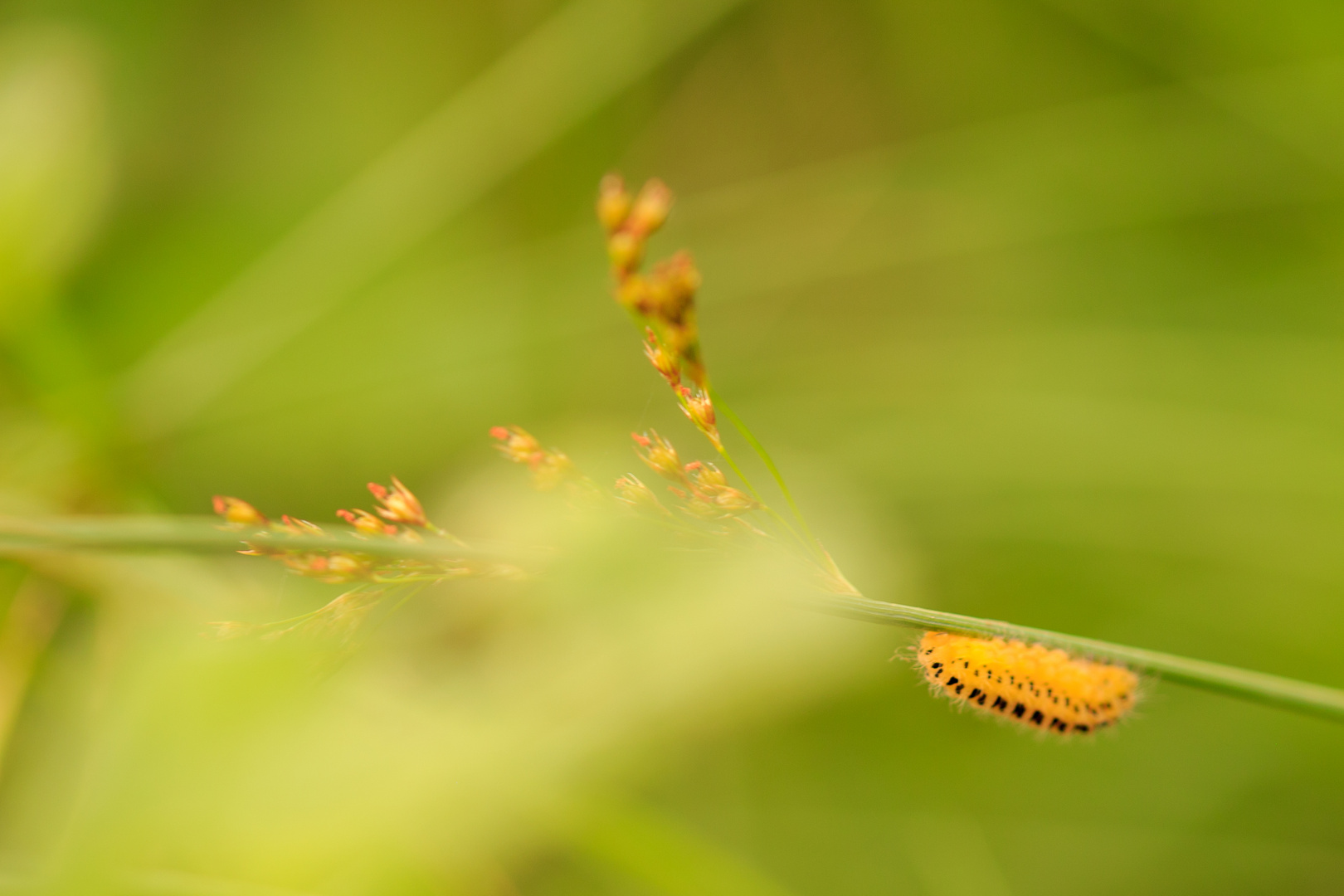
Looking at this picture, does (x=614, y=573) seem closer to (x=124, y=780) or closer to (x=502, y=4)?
(x=124, y=780)

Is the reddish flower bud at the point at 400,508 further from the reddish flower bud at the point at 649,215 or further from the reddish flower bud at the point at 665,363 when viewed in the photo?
the reddish flower bud at the point at 649,215

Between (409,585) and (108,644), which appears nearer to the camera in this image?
(409,585)

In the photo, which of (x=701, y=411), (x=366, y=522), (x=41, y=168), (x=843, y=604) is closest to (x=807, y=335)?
(x=701, y=411)

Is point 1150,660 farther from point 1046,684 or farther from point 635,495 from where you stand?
point 635,495

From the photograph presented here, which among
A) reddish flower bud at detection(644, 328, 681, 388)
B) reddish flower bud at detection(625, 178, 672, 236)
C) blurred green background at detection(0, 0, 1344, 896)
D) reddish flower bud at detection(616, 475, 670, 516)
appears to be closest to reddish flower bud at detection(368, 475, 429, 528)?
reddish flower bud at detection(616, 475, 670, 516)

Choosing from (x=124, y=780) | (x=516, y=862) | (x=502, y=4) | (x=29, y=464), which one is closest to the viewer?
(x=124, y=780)

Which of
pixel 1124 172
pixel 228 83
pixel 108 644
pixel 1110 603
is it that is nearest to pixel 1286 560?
pixel 1110 603

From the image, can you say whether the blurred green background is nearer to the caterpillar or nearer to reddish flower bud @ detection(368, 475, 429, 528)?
reddish flower bud @ detection(368, 475, 429, 528)

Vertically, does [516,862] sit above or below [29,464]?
below
